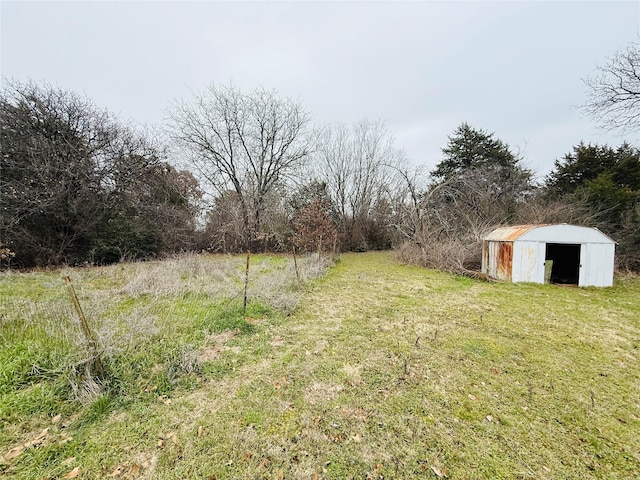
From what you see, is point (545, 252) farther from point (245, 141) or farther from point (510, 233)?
point (245, 141)

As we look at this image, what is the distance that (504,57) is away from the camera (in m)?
9.46

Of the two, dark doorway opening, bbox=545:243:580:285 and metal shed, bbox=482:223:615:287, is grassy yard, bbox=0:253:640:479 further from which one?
dark doorway opening, bbox=545:243:580:285

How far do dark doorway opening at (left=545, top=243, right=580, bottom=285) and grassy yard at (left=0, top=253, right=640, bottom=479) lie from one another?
403 cm

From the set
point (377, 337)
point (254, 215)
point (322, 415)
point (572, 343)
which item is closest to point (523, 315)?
point (572, 343)

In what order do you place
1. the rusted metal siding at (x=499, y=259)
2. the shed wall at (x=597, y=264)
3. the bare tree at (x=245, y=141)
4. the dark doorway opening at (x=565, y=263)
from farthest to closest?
the bare tree at (x=245, y=141)
the dark doorway opening at (x=565, y=263)
the rusted metal siding at (x=499, y=259)
the shed wall at (x=597, y=264)

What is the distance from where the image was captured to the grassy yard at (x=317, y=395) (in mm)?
1714

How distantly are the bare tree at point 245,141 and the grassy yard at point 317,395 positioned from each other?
11.4 meters

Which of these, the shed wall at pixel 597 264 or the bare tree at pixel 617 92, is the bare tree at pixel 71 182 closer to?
the shed wall at pixel 597 264

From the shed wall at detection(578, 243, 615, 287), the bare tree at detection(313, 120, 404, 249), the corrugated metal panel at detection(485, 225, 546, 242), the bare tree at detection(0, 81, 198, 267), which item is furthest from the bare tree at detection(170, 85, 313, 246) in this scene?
the shed wall at detection(578, 243, 615, 287)

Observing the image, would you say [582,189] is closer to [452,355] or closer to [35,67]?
[452,355]

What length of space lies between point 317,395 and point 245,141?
1611cm

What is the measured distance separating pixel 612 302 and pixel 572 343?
358 centimetres

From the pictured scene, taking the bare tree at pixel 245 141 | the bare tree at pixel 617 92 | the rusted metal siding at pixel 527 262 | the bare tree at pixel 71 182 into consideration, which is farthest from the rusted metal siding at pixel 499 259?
the bare tree at pixel 71 182

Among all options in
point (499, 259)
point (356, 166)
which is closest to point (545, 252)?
point (499, 259)
